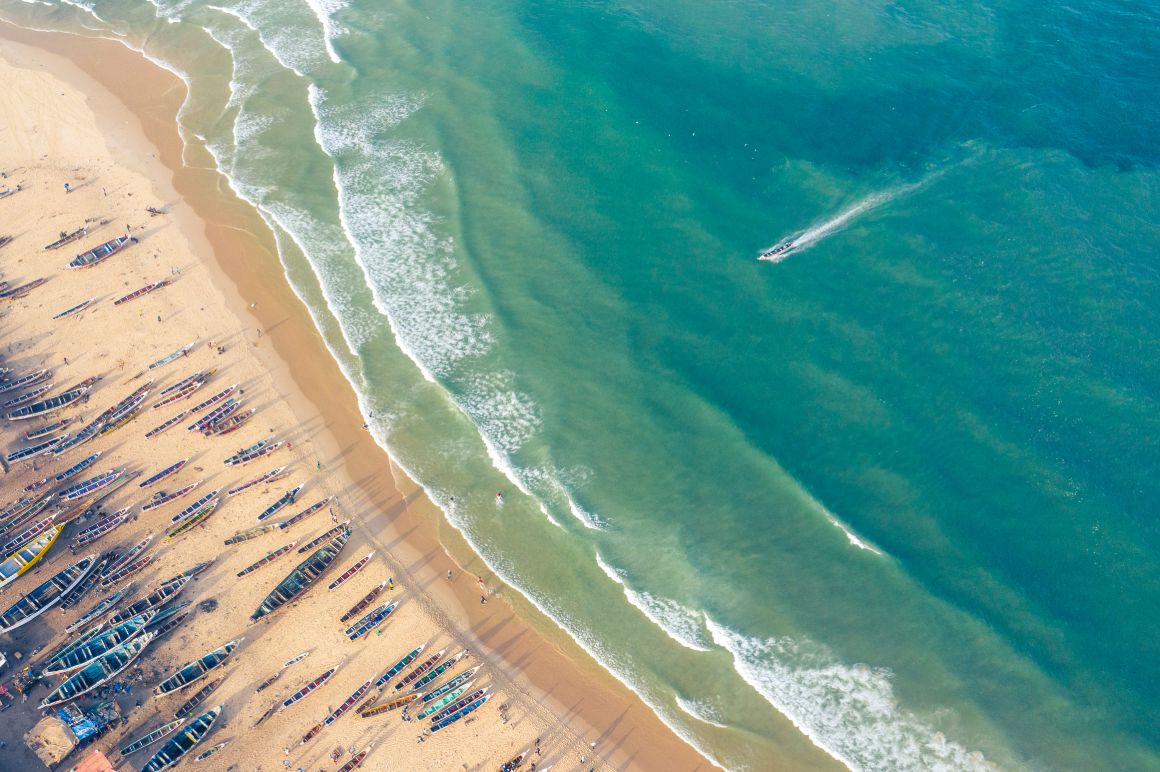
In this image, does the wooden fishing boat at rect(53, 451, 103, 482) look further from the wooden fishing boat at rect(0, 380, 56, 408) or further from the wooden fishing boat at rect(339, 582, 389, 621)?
the wooden fishing boat at rect(339, 582, 389, 621)

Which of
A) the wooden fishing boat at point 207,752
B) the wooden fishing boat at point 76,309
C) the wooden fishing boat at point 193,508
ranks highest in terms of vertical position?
the wooden fishing boat at point 76,309

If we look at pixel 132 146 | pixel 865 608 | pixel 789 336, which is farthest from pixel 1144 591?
pixel 132 146

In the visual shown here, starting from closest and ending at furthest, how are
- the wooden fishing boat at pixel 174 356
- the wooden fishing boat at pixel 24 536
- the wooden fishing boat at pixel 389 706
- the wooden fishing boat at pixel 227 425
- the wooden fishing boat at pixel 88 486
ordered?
the wooden fishing boat at pixel 389 706 < the wooden fishing boat at pixel 24 536 < the wooden fishing boat at pixel 88 486 < the wooden fishing boat at pixel 227 425 < the wooden fishing boat at pixel 174 356

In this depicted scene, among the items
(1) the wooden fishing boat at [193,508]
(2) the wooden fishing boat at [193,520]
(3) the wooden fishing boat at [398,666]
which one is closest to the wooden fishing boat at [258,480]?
(1) the wooden fishing boat at [193,508]

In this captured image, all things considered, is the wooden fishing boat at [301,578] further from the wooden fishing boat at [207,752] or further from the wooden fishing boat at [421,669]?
the wooden fishing boat at [421,669]

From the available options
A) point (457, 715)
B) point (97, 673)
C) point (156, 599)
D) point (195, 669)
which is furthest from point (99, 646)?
point (457, 715)

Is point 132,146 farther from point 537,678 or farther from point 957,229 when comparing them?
point 957,229

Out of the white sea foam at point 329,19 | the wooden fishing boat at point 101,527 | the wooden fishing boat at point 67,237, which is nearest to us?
the wooden fishing boat at point 101,527
